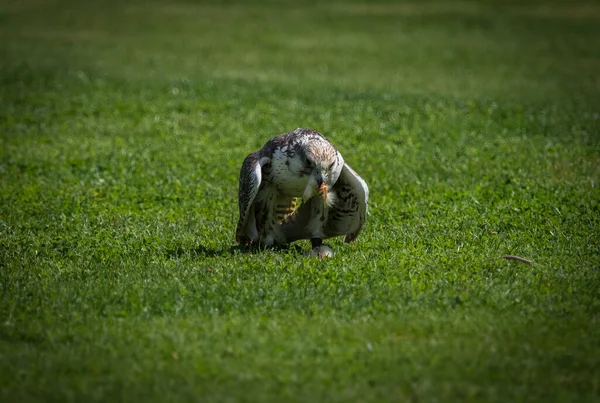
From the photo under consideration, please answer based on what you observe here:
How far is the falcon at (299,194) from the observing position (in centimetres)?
732

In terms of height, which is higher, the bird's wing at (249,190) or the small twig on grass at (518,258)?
the bird's wing at (249,190)

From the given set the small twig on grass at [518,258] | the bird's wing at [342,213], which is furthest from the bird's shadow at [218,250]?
the small twig on grass at [518,258]

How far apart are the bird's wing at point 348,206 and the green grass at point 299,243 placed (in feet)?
0.70

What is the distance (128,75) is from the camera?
59.3ft

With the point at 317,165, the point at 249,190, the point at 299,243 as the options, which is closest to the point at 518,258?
the point at 317,165

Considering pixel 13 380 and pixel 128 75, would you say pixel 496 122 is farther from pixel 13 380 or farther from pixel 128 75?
pixel 13 380

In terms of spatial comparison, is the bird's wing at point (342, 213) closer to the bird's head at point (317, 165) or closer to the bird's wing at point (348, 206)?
the bird's wing at point (348, 206)

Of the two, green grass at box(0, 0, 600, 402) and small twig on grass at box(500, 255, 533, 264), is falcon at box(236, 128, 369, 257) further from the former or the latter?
small twig on grass at box(500, 255, 533, 264)

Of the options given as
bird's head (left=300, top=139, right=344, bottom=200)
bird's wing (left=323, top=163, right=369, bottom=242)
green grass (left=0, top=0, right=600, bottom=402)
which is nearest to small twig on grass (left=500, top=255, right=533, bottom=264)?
green grass (left=0, top=0, right=600, bottom=402)

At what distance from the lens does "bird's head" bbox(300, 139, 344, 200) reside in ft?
23.8

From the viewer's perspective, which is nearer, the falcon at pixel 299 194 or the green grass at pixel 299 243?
the green grass at pixel 299 243

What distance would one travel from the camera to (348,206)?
26.0 feet

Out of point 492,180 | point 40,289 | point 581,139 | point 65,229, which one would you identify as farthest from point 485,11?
point 40,289

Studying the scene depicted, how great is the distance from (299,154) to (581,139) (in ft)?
21.5
